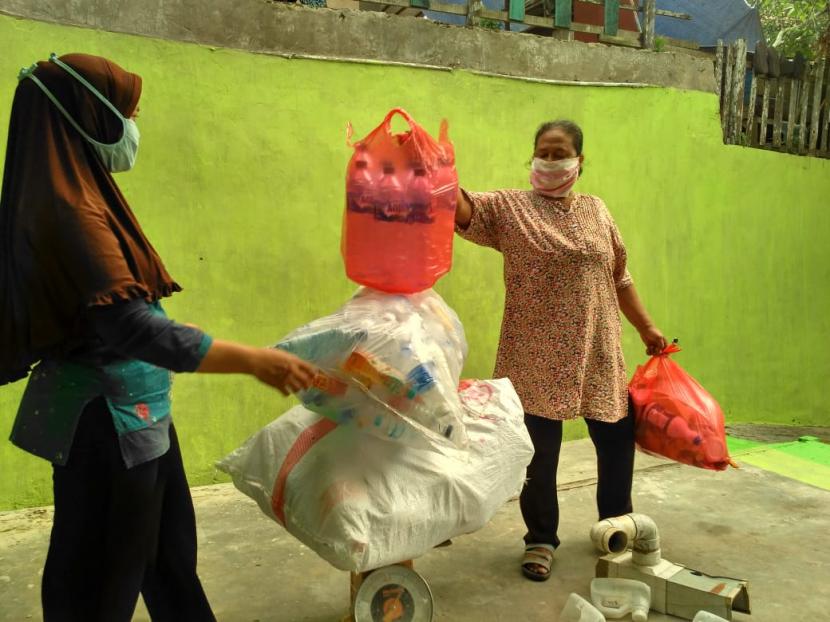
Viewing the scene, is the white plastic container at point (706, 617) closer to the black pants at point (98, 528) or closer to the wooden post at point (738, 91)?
the black pants at point (98, 528)

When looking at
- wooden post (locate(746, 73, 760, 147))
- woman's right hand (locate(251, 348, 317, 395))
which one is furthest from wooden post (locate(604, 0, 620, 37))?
woman's right hand (locate(251, 348, 317, 395))

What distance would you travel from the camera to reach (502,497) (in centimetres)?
208

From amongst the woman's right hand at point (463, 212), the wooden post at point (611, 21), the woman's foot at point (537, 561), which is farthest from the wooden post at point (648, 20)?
the woman's foot at point (537, 561)

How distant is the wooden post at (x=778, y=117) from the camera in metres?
5.06

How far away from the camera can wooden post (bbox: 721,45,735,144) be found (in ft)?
15.8

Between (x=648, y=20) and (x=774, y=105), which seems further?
(x=774, y=105)

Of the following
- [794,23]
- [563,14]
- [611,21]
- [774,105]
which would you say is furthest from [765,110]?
[794,23]

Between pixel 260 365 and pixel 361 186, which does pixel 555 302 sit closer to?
pixel 361 186

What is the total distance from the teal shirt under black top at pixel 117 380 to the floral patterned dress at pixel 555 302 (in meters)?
1.30

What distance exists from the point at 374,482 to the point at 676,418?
123 centimetres

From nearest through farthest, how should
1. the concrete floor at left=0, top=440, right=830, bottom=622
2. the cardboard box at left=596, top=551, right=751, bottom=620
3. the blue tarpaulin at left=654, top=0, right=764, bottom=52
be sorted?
the cardboard box at left=596, top=551, right=751, bottom=620
the concrete floor at left=0, top=440, right=830, bottom=622
the blue tarpaulin at left=654, top=0, right=764, bottom=52

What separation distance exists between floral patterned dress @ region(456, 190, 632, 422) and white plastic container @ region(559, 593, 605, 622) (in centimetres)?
59

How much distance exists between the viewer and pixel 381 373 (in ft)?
5.79

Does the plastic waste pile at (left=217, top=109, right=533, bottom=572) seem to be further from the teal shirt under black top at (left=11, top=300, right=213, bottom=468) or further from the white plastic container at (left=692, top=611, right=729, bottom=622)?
the white plastic container at (left=692, top=611, right=729, bottom=622)
